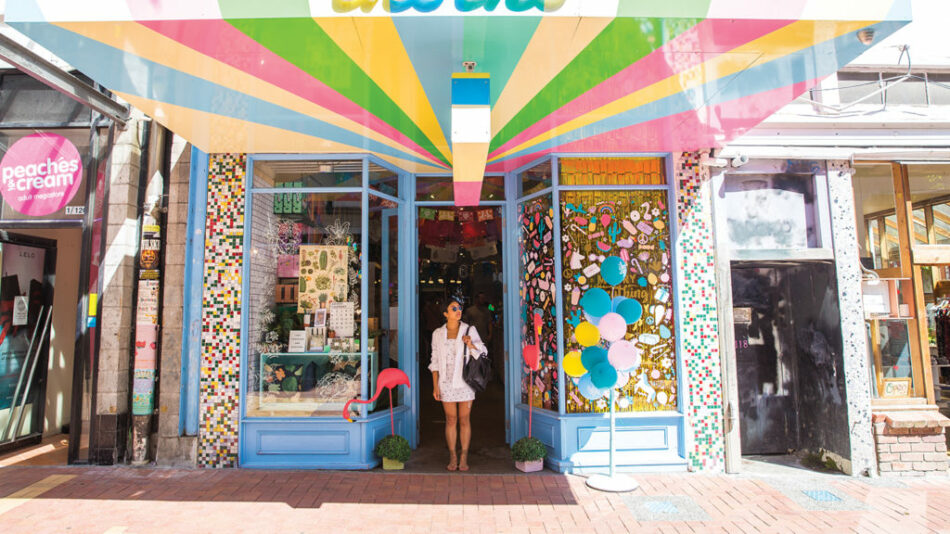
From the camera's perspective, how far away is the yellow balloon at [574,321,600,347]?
5.10 m

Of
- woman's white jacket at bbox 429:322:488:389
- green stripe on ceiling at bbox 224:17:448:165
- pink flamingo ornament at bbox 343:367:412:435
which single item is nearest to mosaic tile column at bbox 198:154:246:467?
A: pink flamingo ornament at bbox 343:367:412:435

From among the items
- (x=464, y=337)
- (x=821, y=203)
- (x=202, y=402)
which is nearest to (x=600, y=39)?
Answer: (x=464, y=337)

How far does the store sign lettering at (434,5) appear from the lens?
306 cm

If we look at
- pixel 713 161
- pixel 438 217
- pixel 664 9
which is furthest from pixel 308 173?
pixel 713 161

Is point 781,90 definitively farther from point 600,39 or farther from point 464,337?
point 464,337

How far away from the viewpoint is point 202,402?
217 inches

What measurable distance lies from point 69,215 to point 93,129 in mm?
1036

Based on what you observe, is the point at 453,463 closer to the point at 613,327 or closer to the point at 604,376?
the point at 604,376

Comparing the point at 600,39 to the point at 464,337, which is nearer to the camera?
the point at 600,39

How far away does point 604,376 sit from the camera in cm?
488

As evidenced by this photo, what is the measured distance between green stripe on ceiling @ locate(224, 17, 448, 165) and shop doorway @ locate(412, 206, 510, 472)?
2.28 metres

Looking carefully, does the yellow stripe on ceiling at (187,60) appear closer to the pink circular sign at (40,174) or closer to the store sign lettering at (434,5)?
the store sign lettering at (434,5)

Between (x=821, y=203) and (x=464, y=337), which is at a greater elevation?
(x=821, y=203)

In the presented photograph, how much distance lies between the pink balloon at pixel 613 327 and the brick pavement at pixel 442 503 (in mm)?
1457
